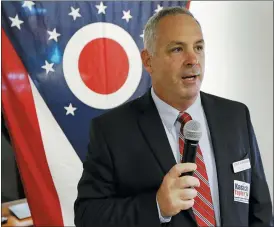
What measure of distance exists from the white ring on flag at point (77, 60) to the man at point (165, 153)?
0.81 m

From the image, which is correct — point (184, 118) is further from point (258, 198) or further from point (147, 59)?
point (258, 198)

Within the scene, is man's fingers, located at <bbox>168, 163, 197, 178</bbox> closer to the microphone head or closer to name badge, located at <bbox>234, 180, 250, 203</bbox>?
the microphone head

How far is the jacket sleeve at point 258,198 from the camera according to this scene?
1.21 m

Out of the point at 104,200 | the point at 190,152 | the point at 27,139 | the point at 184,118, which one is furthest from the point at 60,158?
the point at 190,152

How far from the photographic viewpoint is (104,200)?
3.52ft

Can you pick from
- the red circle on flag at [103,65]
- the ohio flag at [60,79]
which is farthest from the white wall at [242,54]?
the red circle on flag at [103,65]

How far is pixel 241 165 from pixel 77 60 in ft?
3.78

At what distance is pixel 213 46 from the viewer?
222 centimetres

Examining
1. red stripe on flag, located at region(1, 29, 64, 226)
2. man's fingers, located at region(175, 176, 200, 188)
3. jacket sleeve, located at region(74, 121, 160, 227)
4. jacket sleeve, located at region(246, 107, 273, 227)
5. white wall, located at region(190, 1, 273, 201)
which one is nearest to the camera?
man's fingers, located at region(175, 176, 200, 188)

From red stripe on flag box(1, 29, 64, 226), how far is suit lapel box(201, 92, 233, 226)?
1069 mm

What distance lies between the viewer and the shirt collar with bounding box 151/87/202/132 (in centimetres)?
115

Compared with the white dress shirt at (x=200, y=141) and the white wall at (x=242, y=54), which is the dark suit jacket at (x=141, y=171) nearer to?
the white dress shirt at (x=200, y=141)

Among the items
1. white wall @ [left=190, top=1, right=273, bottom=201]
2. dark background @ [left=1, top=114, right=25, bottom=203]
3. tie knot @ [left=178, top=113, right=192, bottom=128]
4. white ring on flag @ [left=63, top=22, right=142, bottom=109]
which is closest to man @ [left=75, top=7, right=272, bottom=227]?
tie knot @ [left=178, top=113, right=192, bottom=128]

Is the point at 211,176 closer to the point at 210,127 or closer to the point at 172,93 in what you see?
the point at 210,127
